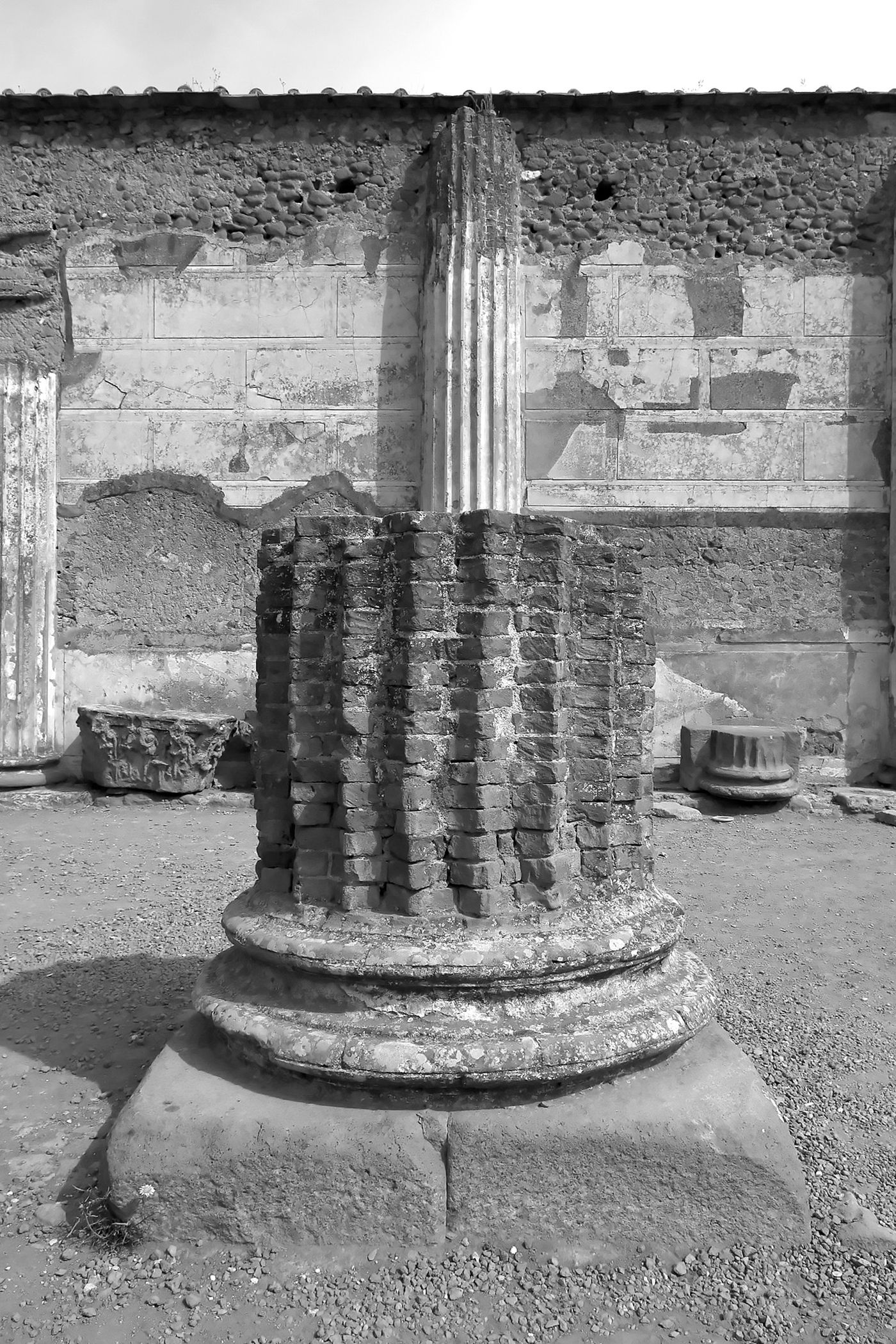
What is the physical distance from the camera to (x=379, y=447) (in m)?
7.88

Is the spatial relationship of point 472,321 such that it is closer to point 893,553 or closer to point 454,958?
point 893,553

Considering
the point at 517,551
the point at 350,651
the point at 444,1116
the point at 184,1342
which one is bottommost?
the point at 184,1342

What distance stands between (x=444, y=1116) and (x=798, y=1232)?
82cm

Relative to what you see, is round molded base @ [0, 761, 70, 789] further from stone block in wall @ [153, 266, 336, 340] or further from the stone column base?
the stone column base

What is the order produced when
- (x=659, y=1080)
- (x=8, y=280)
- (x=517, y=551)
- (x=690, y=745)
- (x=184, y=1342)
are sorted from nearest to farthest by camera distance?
(x=184, y=1342)
(x=659, y=1080)
(x=517, y=551)
(x=690, y=745)
(x=8, y=280)

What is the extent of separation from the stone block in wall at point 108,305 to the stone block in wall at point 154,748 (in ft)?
10.9

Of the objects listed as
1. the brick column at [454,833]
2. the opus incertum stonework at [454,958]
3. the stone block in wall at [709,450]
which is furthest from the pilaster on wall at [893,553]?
the brick column at [454,833]

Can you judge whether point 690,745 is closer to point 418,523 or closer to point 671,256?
point 671,256

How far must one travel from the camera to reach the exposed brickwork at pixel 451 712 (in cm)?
232

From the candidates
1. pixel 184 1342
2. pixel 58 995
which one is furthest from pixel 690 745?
pixel 184 1342

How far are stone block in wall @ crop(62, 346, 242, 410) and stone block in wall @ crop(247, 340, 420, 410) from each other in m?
0.21

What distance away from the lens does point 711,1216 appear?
6.59 ft

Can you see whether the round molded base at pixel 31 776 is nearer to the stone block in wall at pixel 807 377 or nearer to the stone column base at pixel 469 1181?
the stone column base at pixel 469 1181

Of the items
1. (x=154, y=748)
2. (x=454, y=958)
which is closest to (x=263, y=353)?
(x=154, y=748)
